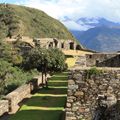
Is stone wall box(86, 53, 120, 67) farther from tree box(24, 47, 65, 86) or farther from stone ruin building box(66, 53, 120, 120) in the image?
stone ruin building box(66, 53, 120, 120)

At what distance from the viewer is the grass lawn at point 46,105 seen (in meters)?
21.5

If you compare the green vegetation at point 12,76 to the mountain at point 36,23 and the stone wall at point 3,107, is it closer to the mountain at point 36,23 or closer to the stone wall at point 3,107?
the stone wall at point 3,107

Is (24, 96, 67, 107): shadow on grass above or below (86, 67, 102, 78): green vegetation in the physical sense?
below

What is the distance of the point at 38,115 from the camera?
21750mm

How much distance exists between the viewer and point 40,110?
913 inches

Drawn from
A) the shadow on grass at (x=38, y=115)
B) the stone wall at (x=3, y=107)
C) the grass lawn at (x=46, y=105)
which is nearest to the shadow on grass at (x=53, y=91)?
the grass lawn at (x=46, y=105)

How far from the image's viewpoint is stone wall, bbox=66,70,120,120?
55.4 feet

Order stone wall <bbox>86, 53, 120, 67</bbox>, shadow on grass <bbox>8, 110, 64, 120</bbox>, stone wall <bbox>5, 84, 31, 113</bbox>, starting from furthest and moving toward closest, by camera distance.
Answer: stone wall <bbox>86, 53, 120, 67</bbox>, stone wall <bbox>5, 84, 31, 113</bbox>, shadow on grass <bbox>8, 110, 64, 120</bbox>

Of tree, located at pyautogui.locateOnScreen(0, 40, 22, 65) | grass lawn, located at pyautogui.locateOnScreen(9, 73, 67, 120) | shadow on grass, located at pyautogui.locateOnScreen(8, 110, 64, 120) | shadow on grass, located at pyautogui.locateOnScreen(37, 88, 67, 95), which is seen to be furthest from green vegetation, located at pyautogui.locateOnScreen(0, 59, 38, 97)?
shadow on grass, located at pyautogui.locateOnScreen(8, 110, 64, 120)

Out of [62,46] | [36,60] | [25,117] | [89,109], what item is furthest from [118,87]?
[62,46]

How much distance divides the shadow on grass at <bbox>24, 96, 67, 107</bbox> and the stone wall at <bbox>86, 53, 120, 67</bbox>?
331 centimetres

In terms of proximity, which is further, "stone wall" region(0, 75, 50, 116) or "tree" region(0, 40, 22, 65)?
"tree" region(0, 40, 22, 65)

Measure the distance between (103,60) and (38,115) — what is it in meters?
8.91

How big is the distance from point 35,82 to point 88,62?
191 inches
